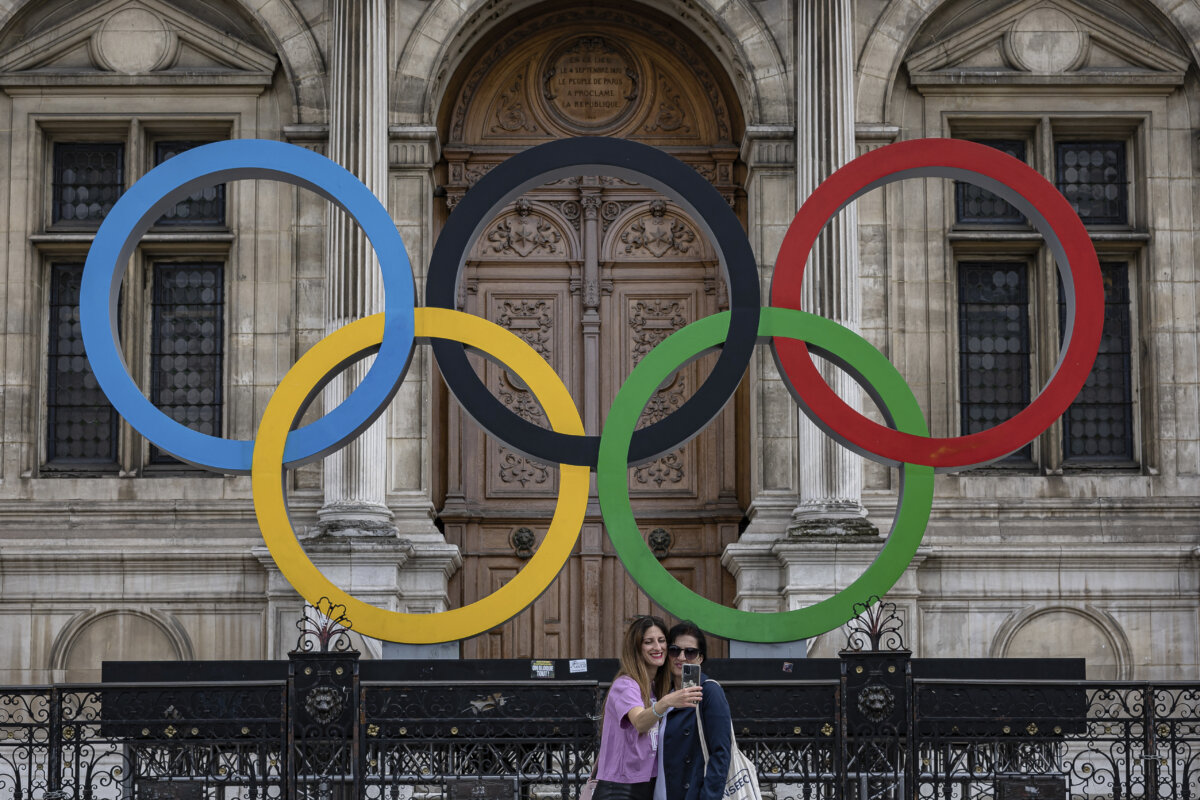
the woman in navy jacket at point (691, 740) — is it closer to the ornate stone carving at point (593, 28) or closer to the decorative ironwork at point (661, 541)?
the decorative ironwork at point (661, 541)

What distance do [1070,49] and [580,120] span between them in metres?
5.96

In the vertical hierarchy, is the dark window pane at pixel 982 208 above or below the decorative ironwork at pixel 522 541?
above

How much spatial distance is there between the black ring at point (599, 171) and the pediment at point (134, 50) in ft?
22.2

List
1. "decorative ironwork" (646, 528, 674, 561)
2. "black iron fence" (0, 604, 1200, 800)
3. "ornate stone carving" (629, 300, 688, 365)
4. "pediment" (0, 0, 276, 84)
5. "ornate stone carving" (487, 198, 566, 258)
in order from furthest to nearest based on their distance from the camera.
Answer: "ornate stone carving" (487, 198, 566, 258) < "ornate stone carving" (629, 300, 688, 365) < "decorative ironwork" (646, 528, 674, 561) < "pediment" (0, 0, 276, 84) < "black iron fence" (0, 604, 1200, 800)

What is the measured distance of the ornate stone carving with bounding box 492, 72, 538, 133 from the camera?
67.9 ft

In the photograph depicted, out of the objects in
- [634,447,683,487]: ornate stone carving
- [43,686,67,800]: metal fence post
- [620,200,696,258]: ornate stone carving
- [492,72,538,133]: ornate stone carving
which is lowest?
[43,686,67,800]: metal fence post

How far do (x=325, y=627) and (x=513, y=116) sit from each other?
983cm

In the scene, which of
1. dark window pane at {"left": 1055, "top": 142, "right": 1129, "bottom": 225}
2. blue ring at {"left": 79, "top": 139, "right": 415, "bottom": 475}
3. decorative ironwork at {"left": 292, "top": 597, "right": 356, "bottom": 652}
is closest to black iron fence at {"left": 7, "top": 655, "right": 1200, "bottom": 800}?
decorative ironwork at {"left": 292, "top": 597, "right": 356, "bottom": 652}

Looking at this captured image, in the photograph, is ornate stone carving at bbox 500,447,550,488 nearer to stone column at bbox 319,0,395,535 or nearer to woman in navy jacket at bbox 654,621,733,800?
stone column at bbox 319,0,395,535

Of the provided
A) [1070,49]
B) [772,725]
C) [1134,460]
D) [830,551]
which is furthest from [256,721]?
[1070,49]

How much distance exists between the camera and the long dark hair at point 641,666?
9.02 metres

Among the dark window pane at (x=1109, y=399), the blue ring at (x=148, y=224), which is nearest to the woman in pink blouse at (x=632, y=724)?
the blue ring at (x=148, y=224)

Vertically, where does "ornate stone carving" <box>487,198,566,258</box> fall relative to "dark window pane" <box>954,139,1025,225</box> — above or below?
below

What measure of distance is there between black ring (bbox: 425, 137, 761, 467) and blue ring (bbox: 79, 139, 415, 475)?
38 cm
